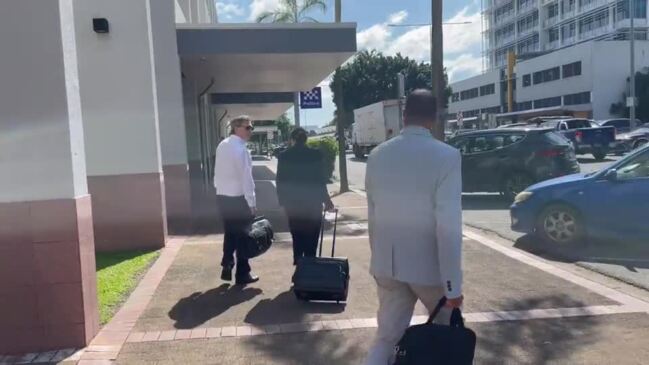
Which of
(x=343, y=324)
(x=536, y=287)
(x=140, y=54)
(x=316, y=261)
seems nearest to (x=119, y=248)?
(x=140, y=54)

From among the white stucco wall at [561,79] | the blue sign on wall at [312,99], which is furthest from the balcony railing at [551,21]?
the blue sign on wall at [312,99]

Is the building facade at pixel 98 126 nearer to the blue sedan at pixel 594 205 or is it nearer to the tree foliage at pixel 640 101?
the blue sedan at pixel 594 205

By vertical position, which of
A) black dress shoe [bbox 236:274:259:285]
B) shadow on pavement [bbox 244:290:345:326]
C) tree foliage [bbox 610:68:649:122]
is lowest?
shadow on pavement [bbox 244:290:345:326]

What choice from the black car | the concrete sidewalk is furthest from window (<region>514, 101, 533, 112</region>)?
the concrete sidewalk

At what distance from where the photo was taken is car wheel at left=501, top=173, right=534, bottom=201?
1420 centimetres

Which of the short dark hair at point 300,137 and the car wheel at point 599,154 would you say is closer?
the short dark hair at point 300,137

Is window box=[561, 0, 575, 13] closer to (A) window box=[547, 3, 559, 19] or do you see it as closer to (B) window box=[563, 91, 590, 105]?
(A) window box=[547, 3, 559, 19]

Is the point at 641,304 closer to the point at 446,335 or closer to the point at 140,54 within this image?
the point at 446,335

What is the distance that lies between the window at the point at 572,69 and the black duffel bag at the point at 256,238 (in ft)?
199

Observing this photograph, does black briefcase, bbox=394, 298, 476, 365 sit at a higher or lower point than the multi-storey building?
lower

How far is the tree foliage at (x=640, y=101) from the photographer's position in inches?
2126

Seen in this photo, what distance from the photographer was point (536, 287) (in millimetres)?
6574

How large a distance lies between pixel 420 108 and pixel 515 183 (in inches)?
452

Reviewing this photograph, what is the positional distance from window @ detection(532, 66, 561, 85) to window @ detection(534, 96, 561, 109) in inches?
80.7
